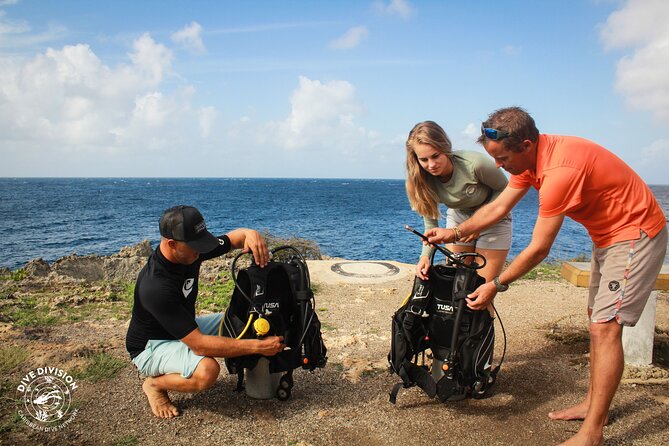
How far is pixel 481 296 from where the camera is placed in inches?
129

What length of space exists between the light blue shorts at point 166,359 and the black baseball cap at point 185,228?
781 millimetres

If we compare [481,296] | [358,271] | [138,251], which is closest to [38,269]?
[138,251]

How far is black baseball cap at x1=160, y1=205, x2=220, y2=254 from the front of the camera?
327 cm

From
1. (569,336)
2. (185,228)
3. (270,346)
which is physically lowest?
(569,336)

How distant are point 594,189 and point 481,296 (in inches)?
38.8

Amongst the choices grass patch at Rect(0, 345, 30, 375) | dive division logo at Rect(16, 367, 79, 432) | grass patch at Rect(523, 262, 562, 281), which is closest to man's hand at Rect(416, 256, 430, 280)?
dive division logo at Rect(16, 367, 79, 432)

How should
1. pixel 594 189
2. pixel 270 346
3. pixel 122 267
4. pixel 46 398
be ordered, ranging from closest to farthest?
pixel 594 189, pixel 270 346, pixel 46 398, pixel 122 267

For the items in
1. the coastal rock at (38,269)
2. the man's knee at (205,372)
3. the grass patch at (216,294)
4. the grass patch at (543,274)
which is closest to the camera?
the man's knee at (205,372)

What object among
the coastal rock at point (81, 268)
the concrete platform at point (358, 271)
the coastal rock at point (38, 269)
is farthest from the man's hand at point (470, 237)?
the coastal rock at point (38, 269)

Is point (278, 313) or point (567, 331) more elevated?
point (278, 313)

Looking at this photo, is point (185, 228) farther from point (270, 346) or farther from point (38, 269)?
point (38, 269)

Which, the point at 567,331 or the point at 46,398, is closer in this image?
the point at 46,398

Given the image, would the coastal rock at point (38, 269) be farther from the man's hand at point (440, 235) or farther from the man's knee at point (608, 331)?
the man's knee at point (608, 331)

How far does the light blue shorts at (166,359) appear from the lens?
3.42 meters
